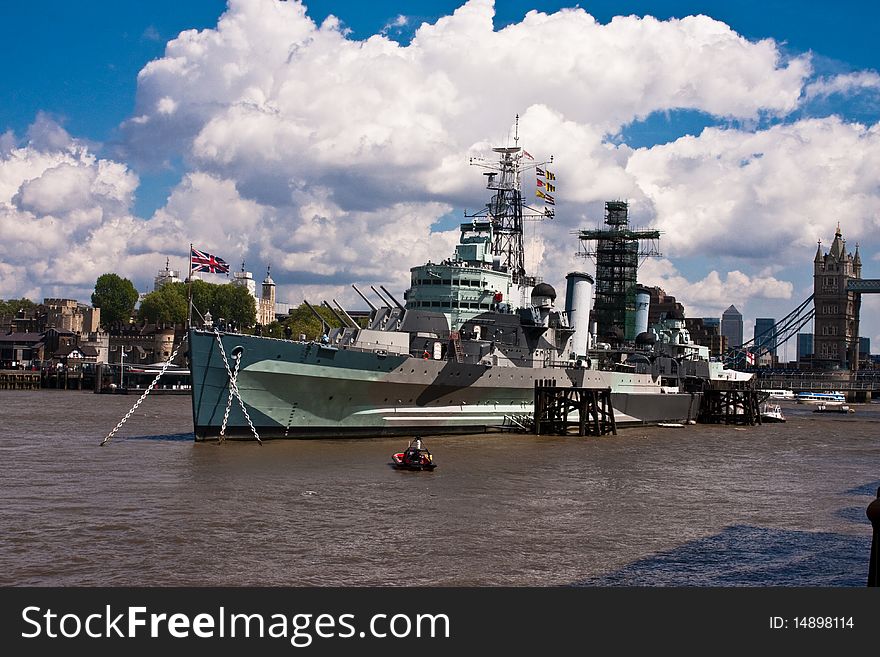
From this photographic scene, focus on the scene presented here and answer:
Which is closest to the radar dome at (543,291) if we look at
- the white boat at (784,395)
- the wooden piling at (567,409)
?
the wooden piling at (567,409)

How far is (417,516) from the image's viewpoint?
69.3 ft

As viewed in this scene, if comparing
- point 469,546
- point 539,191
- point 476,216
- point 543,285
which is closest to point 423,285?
point 543,285

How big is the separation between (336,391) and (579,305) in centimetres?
2213

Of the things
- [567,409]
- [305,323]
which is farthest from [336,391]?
[305,323]

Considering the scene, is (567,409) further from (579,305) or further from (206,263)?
(206,263)

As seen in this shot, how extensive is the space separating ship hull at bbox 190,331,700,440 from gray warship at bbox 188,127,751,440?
5cm

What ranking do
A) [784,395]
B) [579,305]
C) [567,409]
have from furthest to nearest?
[784,395] → [579,305] → [567,409]

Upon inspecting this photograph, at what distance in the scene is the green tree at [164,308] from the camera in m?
149

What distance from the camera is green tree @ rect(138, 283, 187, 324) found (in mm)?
149375

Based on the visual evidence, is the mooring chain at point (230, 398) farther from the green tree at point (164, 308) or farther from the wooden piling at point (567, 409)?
the green tree at point (164, 308)

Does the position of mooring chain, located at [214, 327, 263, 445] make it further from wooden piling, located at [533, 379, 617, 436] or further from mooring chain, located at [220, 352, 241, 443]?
wooden piling, located at [533, 379, 617, 436]

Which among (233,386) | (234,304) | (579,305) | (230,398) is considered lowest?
(230,398)

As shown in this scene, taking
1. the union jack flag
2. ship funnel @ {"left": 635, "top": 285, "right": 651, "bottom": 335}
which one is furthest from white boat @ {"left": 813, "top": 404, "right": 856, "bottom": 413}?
the union jack flag
